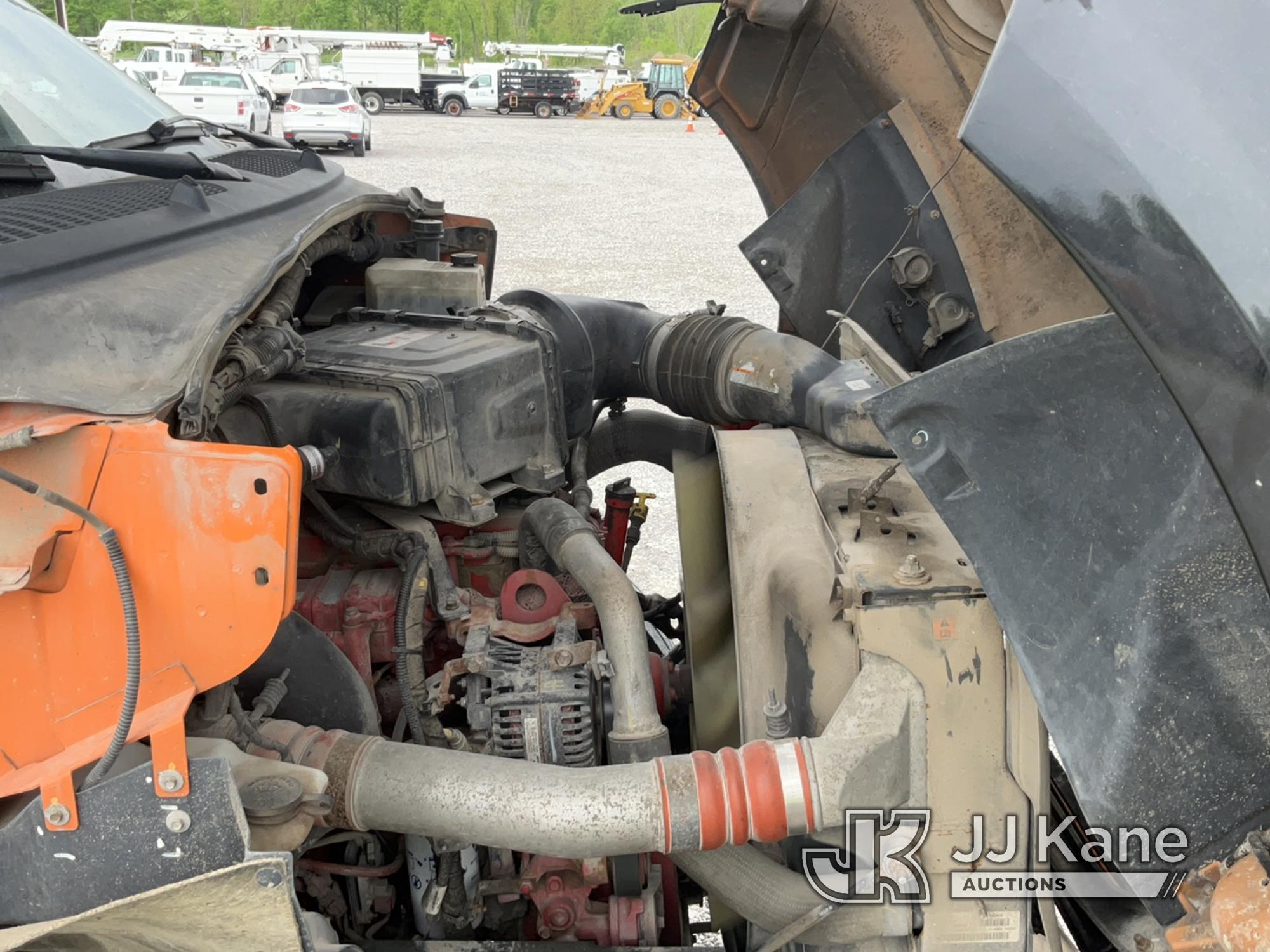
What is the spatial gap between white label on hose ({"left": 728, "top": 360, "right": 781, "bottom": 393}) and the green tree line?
42.8 metres

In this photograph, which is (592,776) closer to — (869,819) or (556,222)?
(869,819)

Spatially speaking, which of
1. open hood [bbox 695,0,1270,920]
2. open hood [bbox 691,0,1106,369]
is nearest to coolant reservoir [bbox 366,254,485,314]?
open hood [bbox 691,0,1106,369]

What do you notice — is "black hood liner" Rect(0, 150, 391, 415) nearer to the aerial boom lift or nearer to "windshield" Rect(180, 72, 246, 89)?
"windshield" Rect(180, 72, 246, 89)

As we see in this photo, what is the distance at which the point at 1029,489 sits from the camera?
1.33 m

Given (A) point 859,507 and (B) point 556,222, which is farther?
(B) point 556,222

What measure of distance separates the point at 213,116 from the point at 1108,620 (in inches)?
870

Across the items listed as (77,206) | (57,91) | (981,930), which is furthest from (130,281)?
(981,930)

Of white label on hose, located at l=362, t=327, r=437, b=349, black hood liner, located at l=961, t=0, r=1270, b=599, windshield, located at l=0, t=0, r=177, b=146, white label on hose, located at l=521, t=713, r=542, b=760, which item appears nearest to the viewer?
black hood liner, located at l=961, t=0, r=1270, b=599

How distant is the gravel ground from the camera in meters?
8.61

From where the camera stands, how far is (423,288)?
8.60 ft

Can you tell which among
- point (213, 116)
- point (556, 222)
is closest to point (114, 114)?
point (556, 222)

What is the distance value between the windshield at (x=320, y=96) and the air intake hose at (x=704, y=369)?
20.2 meters

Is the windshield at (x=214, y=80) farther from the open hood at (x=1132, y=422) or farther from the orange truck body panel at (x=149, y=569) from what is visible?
the open hood at (x=1132, y=422)

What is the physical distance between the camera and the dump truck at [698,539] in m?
1.23
